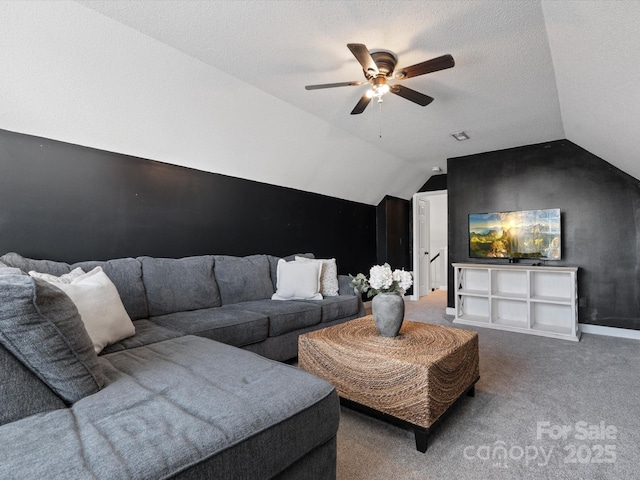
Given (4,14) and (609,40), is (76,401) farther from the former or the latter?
(609,40)

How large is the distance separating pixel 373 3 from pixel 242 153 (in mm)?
2030

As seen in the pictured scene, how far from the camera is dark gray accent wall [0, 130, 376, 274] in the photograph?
2334mm

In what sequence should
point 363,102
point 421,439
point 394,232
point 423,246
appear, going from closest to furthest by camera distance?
point 421,439
point 363,102
point 394,232
point 423,246

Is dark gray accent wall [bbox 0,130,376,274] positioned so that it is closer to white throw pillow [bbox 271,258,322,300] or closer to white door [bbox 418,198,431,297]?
white throw pillow [bbox 271,258,322,300]

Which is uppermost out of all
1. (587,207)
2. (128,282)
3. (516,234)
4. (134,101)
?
(134,101)

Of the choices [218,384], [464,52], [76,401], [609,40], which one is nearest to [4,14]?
[76,401]

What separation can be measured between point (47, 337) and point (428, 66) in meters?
2.41

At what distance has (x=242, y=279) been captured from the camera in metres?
3.23

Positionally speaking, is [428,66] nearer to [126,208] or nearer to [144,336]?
[144,336]

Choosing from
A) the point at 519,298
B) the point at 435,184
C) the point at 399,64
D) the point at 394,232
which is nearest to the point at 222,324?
the point at 399,64

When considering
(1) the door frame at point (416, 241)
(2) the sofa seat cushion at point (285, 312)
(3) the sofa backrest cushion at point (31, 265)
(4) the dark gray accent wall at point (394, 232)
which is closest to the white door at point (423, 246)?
(1) the door frame at point (416, 241)

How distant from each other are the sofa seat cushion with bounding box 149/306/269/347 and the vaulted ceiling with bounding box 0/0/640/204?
1.56 metres

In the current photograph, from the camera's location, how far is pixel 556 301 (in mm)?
3859

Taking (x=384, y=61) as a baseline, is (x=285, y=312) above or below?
below
